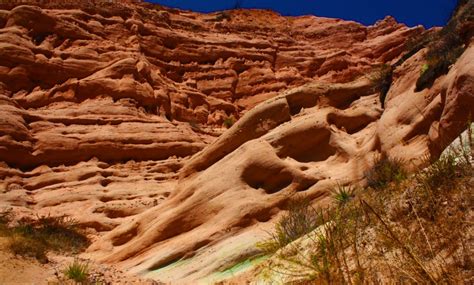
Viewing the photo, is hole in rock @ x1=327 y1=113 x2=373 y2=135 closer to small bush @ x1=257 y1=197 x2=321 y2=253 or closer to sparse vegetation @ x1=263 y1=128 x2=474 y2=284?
small bush @ x1=257 y1=197 x2=321 y2=253

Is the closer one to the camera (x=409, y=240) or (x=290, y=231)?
(x=409, y=240)

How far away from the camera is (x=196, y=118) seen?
28312mm

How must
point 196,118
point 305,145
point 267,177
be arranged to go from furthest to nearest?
1. point 196,118
2. point 305,145
3. point 267,177

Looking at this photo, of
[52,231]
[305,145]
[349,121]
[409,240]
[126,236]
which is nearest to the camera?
[409,240]

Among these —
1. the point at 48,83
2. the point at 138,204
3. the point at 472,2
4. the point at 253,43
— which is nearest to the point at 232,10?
the point at 253,43

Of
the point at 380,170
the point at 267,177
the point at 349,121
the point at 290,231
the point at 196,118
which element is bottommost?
the point at 290,231

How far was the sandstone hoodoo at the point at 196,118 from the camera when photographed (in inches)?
437

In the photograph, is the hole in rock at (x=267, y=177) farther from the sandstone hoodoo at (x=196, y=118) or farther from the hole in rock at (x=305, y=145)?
the hole in rock at (x=305, y=145)

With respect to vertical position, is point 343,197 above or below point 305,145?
below

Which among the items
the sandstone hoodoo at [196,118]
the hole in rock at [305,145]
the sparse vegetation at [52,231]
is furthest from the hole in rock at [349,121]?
the sparse vegetation at [52,231]

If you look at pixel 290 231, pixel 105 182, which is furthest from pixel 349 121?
pixel 105 182

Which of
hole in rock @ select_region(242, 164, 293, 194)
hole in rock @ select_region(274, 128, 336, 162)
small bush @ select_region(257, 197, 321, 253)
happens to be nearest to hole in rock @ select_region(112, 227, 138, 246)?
hole in rock @ select_region(242, 164, 293, 194)

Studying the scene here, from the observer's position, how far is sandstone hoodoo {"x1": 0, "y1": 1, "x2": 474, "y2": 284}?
11.1m

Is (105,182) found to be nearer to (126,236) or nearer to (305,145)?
(126,236)
